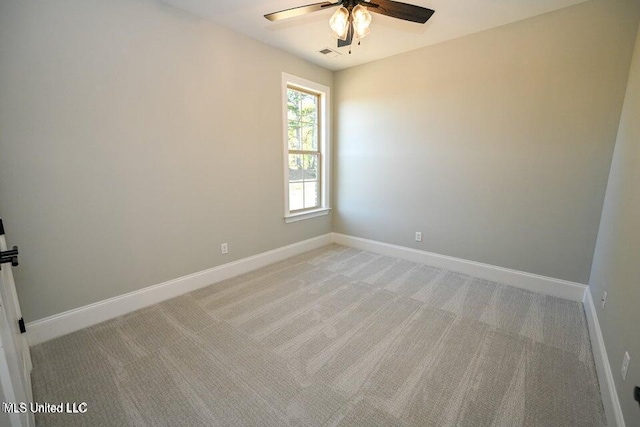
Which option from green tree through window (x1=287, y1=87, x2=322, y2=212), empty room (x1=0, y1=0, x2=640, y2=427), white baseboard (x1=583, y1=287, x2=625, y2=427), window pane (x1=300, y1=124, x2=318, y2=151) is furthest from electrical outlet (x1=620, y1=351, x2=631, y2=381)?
window pane (x1=300, y1=124, x2=318, y2=151)

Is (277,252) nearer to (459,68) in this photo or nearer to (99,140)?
(99,140)

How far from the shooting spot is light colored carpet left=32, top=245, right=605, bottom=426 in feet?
4.54

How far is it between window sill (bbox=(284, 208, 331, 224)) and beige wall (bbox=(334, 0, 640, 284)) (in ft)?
2.35

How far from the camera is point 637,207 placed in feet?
4.88

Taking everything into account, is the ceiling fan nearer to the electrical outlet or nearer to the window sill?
the electrical outlet

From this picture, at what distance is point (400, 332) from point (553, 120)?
96.0 inches

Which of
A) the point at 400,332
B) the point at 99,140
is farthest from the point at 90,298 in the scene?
the point at 400,332

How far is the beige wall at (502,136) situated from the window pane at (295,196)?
96 cm

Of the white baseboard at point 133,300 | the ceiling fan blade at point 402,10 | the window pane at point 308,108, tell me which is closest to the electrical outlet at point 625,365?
the ceiling fan blade at point 402,10

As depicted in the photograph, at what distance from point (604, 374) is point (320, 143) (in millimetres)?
3608

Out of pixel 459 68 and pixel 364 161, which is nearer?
pixel 459 68

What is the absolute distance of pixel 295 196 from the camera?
3.79m

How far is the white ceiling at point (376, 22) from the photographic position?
2.26 meters

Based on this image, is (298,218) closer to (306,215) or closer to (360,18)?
(306,215)
